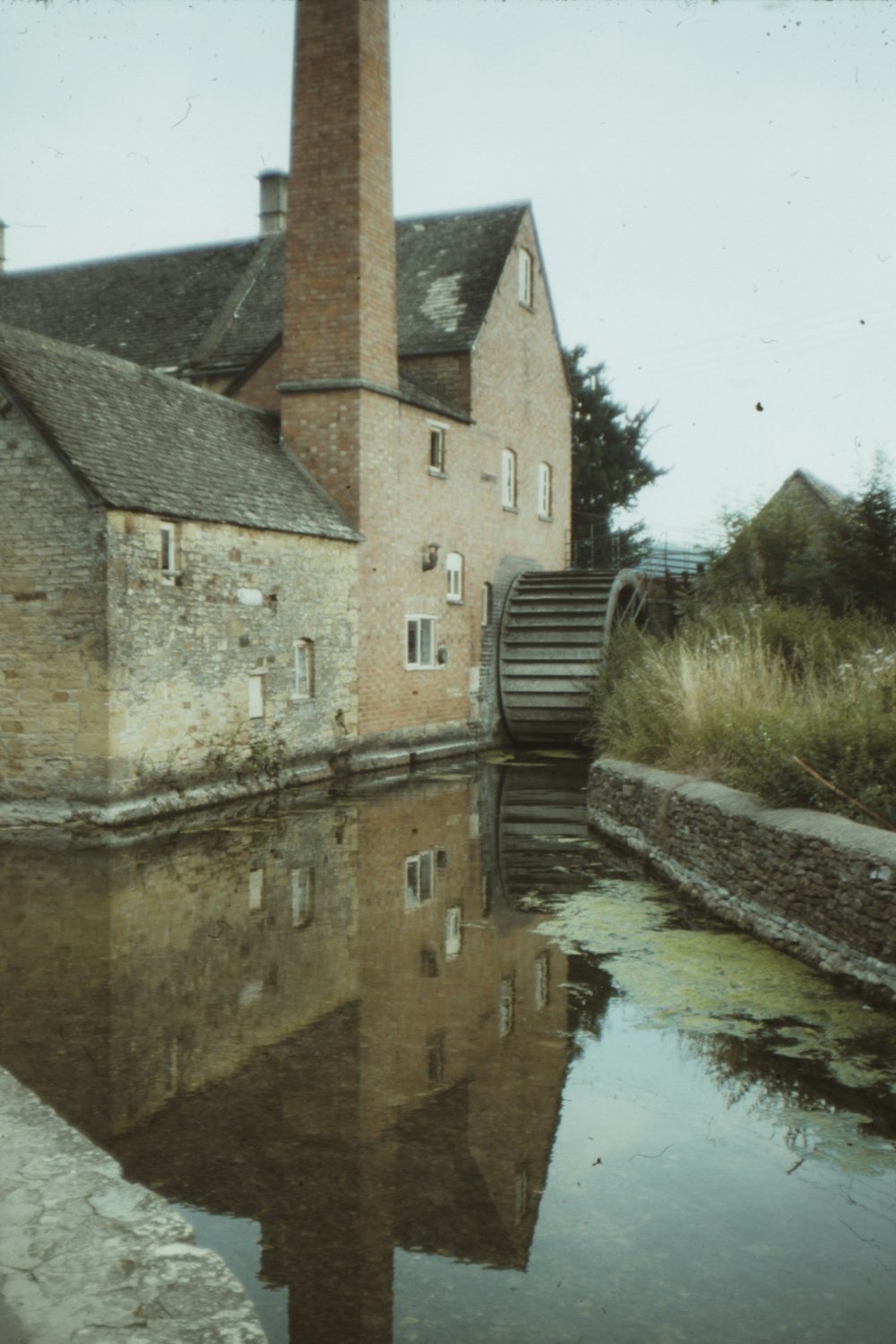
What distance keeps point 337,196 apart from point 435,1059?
1495cm

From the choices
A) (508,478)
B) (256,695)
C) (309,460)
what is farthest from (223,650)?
(508,478)

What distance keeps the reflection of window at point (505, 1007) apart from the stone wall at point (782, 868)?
188 cm

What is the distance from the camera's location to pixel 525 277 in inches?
949

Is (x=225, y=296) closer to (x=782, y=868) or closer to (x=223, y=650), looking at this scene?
(x=223, y=650)

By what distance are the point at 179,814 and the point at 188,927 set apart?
505cm

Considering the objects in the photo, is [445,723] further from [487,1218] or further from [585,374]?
[585,374]

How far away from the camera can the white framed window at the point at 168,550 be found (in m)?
Answer: 13.2

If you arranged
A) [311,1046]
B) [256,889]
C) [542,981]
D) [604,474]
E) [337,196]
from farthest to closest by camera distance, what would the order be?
[604,474] < [337,196] < [256,889] < [542,981] < [311,1046]

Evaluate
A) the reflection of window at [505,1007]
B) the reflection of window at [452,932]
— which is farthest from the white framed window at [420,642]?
the reflection of window at [505,1007]

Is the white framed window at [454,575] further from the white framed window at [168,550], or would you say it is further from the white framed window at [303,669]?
the white framed window at [168,550]

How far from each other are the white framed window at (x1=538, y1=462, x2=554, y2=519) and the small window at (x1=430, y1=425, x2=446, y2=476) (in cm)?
557

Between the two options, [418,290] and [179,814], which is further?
[418,290]

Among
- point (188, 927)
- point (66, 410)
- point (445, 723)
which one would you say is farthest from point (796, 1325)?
point (445, 723)

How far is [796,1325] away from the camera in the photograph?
351 cm
